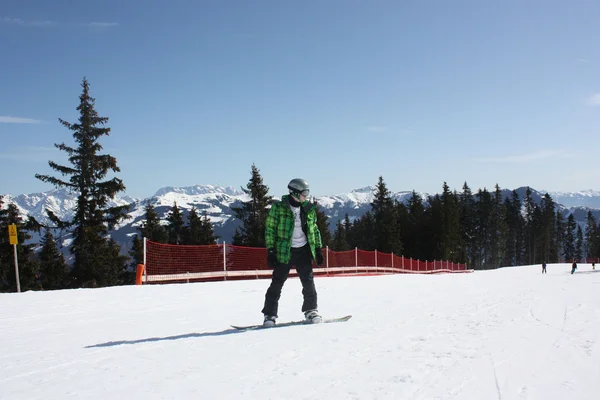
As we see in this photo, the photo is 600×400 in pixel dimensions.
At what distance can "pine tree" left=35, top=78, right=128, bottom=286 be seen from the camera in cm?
3294

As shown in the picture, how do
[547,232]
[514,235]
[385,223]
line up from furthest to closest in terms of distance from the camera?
[514,235] → [547,232] → [385,223]

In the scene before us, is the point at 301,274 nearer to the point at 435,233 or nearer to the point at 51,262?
the point at 51,262

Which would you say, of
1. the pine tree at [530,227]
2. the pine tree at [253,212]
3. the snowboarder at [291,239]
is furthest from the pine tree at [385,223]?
the snowboarder at [291,239]

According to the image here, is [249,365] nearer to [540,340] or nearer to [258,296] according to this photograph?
[540,340]

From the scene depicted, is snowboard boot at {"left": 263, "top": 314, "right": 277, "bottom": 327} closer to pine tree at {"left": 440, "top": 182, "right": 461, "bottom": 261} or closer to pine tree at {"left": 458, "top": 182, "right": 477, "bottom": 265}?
pine tree at {"left": 440, "top": 182, "right": 461, "bottom": 261}

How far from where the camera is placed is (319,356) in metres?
4.22

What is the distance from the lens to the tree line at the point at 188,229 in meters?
33.8

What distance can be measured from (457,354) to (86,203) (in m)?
34.1

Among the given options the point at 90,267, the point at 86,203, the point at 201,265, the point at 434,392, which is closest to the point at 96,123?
the point at 86,203

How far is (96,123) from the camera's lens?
116 ft

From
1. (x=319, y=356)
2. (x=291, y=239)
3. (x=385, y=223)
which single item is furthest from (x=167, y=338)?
(x=385, y=223)

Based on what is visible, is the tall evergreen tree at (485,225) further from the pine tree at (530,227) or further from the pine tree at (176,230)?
the pine tree at (176,230)

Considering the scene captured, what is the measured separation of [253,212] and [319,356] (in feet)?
179

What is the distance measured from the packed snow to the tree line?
26983 mm
